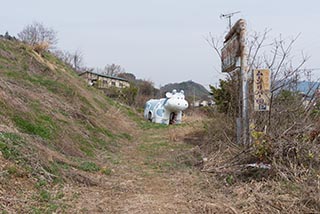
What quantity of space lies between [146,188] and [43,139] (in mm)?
2269

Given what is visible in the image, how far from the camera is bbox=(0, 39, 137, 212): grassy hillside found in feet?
13.0

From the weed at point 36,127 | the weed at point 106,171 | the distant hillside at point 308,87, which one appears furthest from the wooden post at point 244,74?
the weed at point 36,127

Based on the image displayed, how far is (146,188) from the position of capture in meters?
4.82

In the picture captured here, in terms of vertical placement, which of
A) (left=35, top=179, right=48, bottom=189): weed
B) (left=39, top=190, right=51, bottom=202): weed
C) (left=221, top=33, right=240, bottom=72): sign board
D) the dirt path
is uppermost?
(left=221, top=33, right=240, bottom=72): sign board

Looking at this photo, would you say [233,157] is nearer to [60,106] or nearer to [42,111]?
[42,111]

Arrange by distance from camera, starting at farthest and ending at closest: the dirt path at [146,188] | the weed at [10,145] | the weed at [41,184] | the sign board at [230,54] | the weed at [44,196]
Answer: the sign board at [230,54]
the weed at [10,145]
the weed at [41,184]
the dirt path at [146,188]
the weed at [44,196]

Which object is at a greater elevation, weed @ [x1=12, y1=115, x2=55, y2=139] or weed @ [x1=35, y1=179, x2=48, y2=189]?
weed @ [x1=12, y1=115, x2=55, y2=139]

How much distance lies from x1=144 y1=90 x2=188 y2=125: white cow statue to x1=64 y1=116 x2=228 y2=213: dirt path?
857cm

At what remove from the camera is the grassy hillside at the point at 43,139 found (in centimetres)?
397

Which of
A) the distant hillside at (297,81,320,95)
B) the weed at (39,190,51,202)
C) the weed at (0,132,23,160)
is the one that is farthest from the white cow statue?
the weed at (39,190,51,202)

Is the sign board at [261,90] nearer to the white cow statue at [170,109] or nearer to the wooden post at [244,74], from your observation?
the wooden post at [244,74]

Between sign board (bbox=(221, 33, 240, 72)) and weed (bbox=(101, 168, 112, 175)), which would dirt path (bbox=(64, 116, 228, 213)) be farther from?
sign board (bbox=(221, 33, 240, 72))

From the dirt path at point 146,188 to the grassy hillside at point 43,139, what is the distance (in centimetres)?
31

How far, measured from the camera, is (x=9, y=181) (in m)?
3.74
